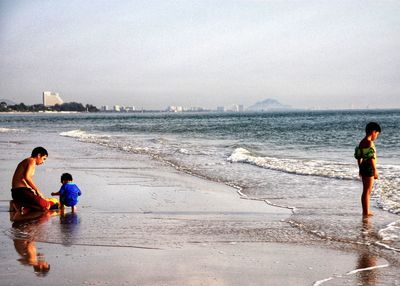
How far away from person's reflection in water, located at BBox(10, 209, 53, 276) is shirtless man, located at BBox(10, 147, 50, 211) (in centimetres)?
18

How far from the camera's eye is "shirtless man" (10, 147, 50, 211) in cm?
773

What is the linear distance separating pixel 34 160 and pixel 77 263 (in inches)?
144

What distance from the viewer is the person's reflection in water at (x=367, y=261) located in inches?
171

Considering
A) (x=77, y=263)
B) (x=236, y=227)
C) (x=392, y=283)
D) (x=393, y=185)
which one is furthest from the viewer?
(x=393, y=185)

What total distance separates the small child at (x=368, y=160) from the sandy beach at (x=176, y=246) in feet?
4.25

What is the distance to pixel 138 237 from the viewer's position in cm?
591

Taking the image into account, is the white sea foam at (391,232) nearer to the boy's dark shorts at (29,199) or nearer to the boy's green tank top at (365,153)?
the boy's green tank top at (365,153)

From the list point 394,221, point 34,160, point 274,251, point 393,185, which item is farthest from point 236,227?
point 393,185

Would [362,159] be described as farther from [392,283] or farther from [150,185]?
[150,185]

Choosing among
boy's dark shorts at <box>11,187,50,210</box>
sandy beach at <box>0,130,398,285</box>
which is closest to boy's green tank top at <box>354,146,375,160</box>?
sandy beach at <box>0,130,398,285</box>

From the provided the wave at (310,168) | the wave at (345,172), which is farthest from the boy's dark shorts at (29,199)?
the wave at (310,168)

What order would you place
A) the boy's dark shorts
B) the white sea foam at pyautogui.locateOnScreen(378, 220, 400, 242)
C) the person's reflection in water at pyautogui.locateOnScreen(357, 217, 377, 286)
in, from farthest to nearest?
the boy's dark shorts < the white sea foam at pyautogui.locateOnScreen(378, 220, 400, 242) < the person's reflection in water at pyautogui.locateOnScreen(357, 217, 377, 286)

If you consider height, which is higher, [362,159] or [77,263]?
[362,159]

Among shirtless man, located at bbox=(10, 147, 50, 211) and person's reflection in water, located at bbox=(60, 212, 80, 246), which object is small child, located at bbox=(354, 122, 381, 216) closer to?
person's reflection in water, located at bbox=(60, 212, 80, 246)
